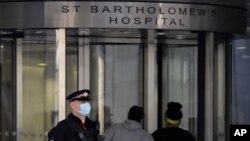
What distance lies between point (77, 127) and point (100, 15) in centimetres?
274

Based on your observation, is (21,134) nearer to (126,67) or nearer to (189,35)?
(126,67)

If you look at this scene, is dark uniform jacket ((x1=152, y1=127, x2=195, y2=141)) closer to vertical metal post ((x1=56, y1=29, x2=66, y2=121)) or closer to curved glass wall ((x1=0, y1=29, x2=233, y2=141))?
vertical metal post ((x1=56, y1=29, x2=66, y2=121))

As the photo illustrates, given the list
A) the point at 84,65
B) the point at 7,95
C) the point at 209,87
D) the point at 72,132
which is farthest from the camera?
the point at 7,95

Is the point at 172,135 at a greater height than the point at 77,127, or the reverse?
the point at 77,127

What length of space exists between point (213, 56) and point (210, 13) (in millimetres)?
594

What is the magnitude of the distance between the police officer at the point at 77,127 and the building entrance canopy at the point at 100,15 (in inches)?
93.6

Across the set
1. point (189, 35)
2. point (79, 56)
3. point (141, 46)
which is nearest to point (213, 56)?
point (189, 35)

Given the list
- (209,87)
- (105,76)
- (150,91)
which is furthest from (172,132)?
(105,76)

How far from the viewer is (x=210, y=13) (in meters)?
9.45

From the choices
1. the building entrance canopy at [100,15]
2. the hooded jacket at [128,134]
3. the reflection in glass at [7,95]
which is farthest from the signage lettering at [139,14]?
the reflection in glass at [7,95]

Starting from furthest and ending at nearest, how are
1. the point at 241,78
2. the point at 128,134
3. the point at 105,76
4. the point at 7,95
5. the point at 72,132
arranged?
the point at 241,78, the point at 105,76, the point at 7,95, the point at 128,134, the point at 72,132

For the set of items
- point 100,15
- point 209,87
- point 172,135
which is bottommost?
point 172,135

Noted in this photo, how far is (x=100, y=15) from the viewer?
891 centimetres

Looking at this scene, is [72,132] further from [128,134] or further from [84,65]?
[84,65]
